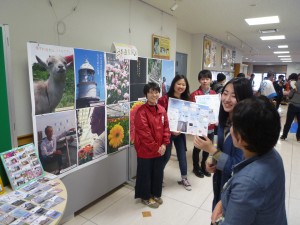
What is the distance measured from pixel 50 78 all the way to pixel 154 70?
5.72ft

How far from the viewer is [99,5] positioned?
2662mm

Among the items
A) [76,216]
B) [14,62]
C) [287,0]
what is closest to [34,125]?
[14,62]

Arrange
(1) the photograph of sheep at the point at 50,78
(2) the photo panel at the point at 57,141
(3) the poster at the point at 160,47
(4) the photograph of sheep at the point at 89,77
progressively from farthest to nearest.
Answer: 1. (3) the poster at the point at 160,47
2. (4) the photograph of sheep at the point at 89,77
3. (2) the photo panel at the point at 57,141
4. (1) the photograph of sheep at the point at 50,78

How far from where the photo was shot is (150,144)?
7.97 feet

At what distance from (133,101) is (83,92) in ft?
2.91

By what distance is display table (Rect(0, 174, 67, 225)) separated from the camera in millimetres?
1273

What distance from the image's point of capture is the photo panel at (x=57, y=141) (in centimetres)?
200

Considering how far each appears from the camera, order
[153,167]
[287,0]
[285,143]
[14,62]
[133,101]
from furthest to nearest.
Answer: [285,143], [287,0], [133,101], [153,167], [14,62]

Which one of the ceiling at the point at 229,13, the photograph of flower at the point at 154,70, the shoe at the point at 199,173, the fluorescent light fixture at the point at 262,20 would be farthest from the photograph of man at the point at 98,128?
the fluorescent light fixture at the point at 262,20

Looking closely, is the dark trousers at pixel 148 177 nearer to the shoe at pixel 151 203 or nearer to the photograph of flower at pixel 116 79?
the shoe at pixel 151 203

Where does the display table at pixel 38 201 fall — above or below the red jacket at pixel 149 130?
below

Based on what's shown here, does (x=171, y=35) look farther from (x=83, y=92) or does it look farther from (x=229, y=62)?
(x=229, y=62)

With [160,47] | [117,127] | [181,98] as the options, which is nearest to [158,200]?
[117,127]

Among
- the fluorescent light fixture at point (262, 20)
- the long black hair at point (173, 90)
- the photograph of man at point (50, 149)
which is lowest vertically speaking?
the photograph of man at point (50, 149)
